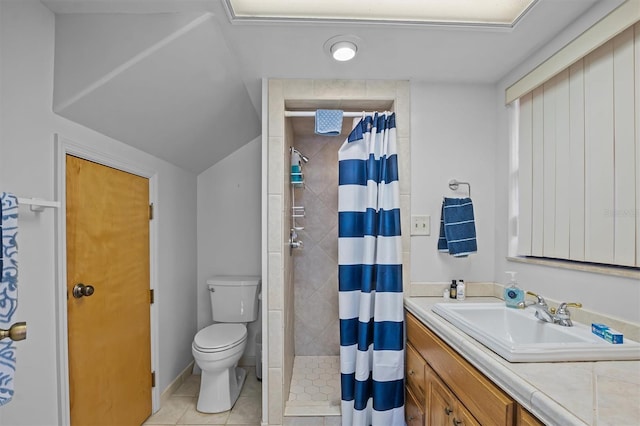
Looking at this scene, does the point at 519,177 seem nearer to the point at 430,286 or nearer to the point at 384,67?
the point at 430,286

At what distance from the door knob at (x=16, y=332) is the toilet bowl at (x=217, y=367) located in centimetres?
126

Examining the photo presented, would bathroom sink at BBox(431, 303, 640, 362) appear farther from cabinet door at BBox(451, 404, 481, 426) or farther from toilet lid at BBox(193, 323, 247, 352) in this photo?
toilet lid at BBox(193, 323, 247, 352)

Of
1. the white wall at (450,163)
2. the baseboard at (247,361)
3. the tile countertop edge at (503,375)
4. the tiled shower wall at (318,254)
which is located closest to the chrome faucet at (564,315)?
the tile countertop edge at (503,375)

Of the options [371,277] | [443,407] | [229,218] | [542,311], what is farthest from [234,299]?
[542,311]

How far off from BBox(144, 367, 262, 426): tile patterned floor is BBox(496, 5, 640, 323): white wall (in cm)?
188

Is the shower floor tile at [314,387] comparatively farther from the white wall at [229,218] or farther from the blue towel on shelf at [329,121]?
the blue towel on shelf at [329,121]

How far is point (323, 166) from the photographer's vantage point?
2.76 m

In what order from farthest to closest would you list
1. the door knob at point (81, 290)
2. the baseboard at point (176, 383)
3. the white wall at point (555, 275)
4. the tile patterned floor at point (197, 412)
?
the baseboard at point (176, 383)
the tile patterned floor at point (197, 412)
the door knob at point (81, 290)
the white wall at point (555, 275)

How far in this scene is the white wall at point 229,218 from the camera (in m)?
2.80

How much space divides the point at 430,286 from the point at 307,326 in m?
1.34

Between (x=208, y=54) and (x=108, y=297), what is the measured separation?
1427 mm

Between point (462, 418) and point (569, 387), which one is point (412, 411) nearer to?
point (462, 418)

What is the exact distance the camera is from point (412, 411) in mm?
1642

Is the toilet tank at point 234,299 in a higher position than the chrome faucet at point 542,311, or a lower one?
lower
